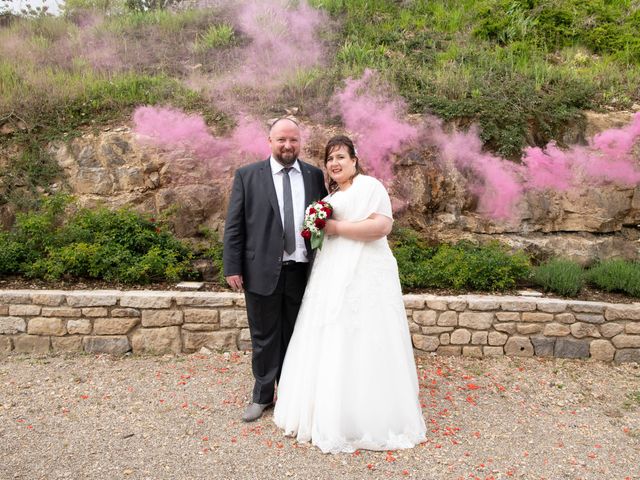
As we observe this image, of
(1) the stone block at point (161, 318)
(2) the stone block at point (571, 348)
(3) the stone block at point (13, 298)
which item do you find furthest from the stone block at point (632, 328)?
(3) the stone block at point (13, 298)

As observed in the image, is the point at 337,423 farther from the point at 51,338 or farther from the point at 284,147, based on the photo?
the point at 51,338

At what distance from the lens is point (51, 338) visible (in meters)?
4.97

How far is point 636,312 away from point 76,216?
6.04 meters

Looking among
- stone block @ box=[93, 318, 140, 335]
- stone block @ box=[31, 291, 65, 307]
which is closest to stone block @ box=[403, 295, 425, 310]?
stone block @ box=[93, 318, 140, 335]

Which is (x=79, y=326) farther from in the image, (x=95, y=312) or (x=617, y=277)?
(x=617, y=277)

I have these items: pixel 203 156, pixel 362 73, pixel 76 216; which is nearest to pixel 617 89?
pixel 362 73

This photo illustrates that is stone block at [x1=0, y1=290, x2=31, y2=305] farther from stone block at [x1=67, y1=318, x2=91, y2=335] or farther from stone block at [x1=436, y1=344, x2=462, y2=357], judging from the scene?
stone block at [x1=436, y1=344, x2=462, y2=357]

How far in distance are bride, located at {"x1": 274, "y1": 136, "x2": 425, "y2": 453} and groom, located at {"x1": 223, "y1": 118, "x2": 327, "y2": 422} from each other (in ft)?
0.75

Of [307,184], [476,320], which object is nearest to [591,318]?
[476,320]

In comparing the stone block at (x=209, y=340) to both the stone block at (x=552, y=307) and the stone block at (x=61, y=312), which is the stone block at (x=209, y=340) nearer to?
the stone block at (x=61, y=312)

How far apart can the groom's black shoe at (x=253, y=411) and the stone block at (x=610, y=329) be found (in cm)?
336

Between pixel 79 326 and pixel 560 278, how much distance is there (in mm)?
4877

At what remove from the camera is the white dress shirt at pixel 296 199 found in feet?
12.0

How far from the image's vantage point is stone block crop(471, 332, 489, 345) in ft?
16.5
